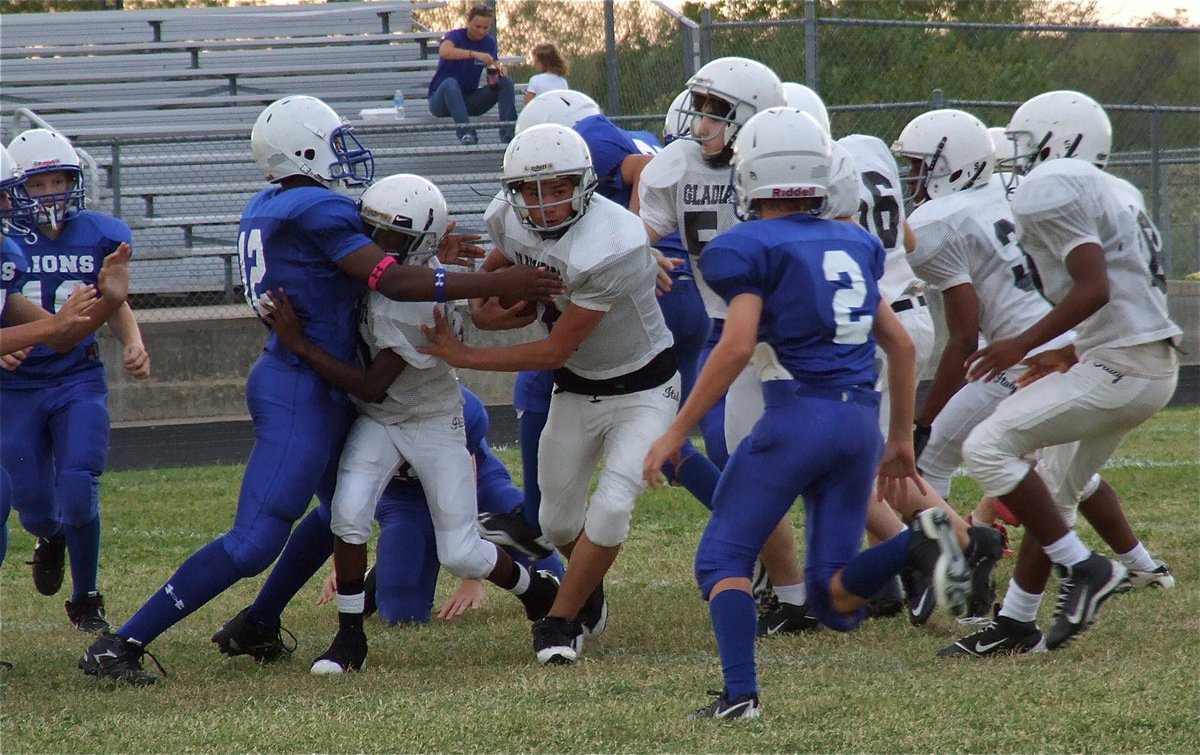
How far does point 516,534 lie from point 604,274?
1.30 meters

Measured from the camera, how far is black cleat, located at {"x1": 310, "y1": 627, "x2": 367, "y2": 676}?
445cm

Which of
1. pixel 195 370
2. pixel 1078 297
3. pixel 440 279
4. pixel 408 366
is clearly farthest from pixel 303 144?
pixel 195 370

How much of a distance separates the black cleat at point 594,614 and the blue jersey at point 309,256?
1.20 meters

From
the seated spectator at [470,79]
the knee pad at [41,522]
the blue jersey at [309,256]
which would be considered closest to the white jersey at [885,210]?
the blue jersey at [309,256]

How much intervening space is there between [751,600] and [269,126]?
2211 millimetres

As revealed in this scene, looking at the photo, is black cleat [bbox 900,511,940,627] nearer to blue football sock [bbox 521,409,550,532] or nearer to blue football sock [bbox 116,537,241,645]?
blue football sock [bbox 521,409,550,532]

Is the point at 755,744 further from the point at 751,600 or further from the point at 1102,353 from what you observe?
the point at 1102,353

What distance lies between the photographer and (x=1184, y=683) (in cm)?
385

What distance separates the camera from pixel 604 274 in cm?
434

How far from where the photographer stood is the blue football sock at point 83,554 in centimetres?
533

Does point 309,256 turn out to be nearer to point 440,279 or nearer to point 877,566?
point 440,279

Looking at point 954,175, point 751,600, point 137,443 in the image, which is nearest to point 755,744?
point 751,600

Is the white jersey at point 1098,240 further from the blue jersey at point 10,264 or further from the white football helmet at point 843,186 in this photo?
the blue jersey at point 10,264

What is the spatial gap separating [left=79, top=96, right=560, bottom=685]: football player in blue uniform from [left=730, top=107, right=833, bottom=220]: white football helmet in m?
0.81
